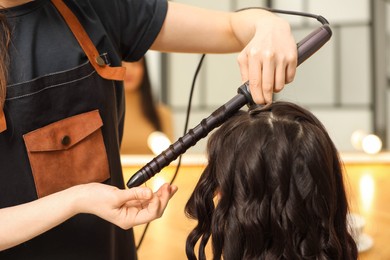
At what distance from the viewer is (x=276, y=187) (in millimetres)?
896

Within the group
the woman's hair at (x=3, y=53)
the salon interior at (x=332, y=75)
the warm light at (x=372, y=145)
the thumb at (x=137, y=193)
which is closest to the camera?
the thumb at (x=137, y=193)

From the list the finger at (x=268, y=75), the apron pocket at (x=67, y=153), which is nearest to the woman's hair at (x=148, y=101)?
the apron pocket at (x=67, y=153)

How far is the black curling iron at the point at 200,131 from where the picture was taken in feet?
2.97

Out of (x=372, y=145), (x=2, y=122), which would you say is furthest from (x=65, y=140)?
(x=372, y=145)

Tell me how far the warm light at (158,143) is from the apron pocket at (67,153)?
204 cm

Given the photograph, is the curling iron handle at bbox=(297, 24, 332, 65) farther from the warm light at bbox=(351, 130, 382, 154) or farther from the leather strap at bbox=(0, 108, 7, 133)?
the warm light at bbox=(351, 130, 382, 154)

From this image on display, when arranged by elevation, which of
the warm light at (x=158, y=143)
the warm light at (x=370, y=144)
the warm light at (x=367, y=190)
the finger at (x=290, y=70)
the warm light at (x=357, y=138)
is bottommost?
the warm light at (x=357, y=138)

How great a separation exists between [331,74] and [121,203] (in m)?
3.37

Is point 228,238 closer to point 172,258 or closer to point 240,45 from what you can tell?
point 240,45

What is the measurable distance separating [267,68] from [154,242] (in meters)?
1.46

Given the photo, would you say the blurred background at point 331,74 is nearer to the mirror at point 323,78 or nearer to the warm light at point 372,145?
the mirror at point 323,78

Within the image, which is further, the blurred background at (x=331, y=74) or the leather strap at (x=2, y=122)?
the blurred background at (x=331, y=74)

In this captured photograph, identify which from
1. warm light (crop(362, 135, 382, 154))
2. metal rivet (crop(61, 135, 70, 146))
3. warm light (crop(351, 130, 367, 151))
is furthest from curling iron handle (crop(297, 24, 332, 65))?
warm light (crop(351, 130, 367, 151))

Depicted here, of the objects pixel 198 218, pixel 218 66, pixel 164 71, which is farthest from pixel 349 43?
pixel 198 218
